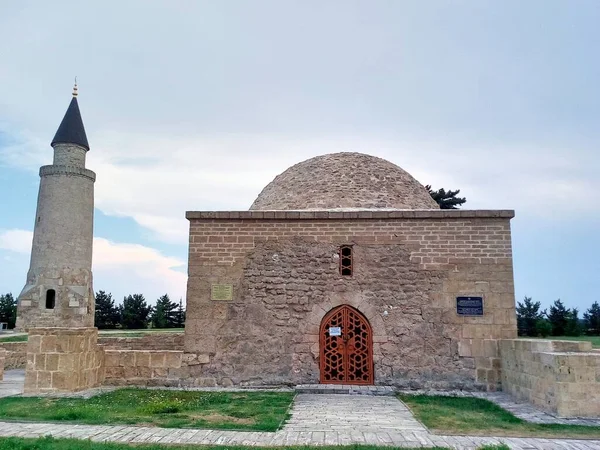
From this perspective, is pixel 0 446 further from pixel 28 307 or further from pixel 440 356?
pixel 28 307

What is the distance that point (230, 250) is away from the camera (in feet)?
33.2

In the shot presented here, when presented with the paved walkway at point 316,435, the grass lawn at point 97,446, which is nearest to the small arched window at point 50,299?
the paved walkway at point 316,435

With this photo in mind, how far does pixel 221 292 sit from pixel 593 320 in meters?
27.7

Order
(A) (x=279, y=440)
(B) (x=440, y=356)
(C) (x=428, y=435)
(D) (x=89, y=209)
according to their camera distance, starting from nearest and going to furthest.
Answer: (A) (x=279, y=440) → (C) (x=428, y=435) → (B) (x=440, y=356) → (D) (x=89, y=209)

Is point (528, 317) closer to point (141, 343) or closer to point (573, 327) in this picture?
point (573, 327)

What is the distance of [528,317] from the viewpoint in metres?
28.8

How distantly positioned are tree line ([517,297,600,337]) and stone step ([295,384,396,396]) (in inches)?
796

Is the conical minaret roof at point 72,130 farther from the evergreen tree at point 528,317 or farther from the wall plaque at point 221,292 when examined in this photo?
the evergreen tree at point 528,317

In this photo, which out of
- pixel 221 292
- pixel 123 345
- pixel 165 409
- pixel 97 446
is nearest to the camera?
pixel 97 446

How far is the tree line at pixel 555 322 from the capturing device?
26922mm

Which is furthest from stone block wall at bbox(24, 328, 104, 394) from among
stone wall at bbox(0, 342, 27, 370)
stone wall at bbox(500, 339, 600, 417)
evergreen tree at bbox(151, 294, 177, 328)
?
evergreen tree at bbox(151, 294, 177, 328)

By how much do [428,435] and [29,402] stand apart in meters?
5.90

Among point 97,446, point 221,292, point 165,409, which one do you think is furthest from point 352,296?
point 97,446

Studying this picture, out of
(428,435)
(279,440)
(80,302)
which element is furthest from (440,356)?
(80,302)
